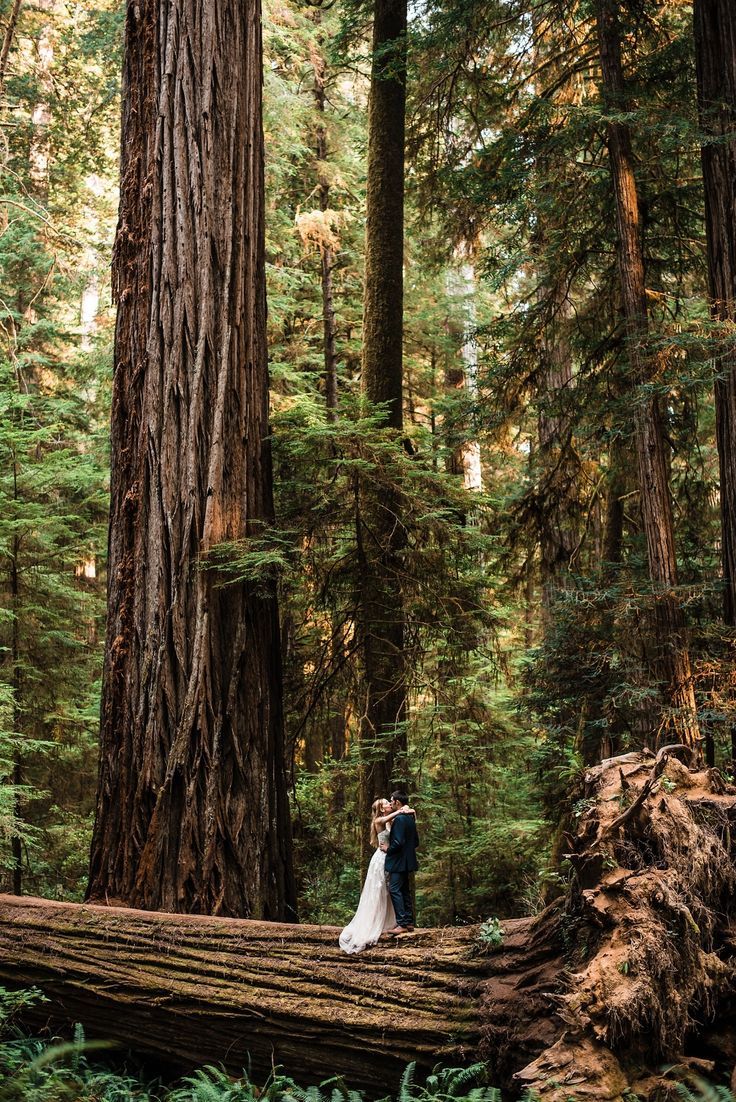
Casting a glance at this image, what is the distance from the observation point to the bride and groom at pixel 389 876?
19.0ft

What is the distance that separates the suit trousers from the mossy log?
0.51 meters

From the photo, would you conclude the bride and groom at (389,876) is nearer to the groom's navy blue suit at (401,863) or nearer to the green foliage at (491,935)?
the groom's navy blue suit at (401,863)

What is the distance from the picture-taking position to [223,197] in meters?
7.70

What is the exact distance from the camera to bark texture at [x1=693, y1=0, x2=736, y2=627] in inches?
346

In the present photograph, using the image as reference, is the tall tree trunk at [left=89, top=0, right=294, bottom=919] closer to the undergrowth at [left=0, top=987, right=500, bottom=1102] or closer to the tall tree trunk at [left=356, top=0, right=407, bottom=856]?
the tall tree trunk at [left=356, top=0, right=407, bottom=856]

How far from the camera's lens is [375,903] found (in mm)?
5980

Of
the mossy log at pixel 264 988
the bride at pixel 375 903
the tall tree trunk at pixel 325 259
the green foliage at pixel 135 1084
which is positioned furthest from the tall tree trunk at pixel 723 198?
the tall tree trunk at pixel 325 259

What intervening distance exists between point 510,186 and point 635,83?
1.77m

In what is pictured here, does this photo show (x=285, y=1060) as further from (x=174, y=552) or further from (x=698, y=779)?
(x=174, y=552)

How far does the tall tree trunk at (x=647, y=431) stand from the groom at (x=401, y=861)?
268 cm

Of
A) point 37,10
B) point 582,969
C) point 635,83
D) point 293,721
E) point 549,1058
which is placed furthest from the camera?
point 37,10

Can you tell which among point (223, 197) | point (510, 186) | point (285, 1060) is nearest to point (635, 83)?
point (510, 186)

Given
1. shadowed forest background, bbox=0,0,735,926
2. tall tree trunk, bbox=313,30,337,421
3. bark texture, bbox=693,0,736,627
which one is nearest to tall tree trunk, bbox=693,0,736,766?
bark texture, bbox=693,0,736,627

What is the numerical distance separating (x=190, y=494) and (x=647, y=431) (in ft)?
14.3
